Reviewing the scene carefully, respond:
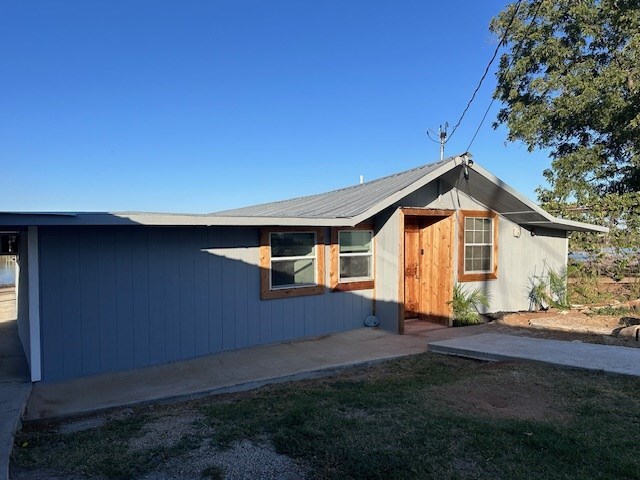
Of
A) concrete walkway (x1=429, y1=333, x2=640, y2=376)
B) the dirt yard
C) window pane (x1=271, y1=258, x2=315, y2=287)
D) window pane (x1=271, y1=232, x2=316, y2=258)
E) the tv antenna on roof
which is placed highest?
the tv antenna on roof

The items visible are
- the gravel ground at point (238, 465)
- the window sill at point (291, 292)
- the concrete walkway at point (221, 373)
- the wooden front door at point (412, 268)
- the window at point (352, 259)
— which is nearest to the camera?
the gravel ground at point (238, 465)

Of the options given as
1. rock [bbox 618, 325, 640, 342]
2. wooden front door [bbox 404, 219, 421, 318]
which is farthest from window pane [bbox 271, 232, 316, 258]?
rock [bbox 618, 325, 640, 342]

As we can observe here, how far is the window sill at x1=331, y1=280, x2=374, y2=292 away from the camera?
7689mm

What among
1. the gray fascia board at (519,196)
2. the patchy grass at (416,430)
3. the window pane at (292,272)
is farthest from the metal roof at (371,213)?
the patchy grass at (416,430)

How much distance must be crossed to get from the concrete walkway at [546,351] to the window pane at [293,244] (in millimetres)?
2601

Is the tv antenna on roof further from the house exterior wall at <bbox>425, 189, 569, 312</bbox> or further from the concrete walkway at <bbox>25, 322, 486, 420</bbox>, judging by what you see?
the concrete walkway at <bbox>25, 322, 486, 420</bbox>

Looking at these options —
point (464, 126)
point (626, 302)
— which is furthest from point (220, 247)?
point (626, 302)

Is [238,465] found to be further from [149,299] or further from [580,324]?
[580,324]

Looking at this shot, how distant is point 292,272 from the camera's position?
7.26m

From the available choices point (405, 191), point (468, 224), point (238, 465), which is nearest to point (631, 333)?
point (468, 224)

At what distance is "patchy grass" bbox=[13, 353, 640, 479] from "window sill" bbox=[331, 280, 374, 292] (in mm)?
2554

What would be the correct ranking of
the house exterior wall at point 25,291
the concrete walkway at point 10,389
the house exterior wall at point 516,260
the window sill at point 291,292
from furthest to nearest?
1. the house exterior wall at point 516,260
2. the window sill at point 291,292
3. the house exterior wall at point 25,291
4. the concrete walkway at point 10,389

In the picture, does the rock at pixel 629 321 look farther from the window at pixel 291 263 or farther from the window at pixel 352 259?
the window at pixel 291 263

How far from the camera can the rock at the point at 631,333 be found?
6.91 meters
